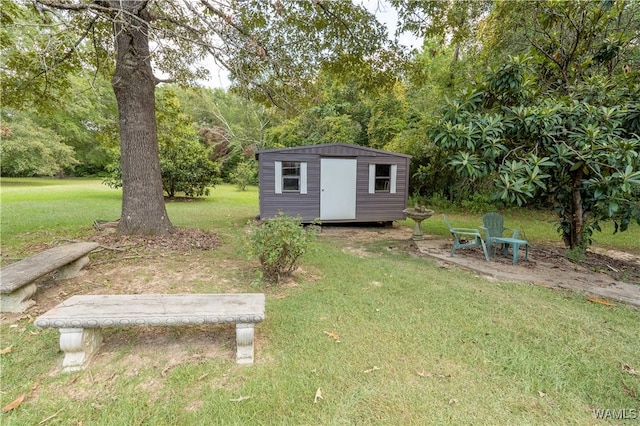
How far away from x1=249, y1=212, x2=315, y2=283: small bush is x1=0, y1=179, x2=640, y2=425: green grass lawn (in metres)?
0.31

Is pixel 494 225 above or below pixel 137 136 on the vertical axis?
below

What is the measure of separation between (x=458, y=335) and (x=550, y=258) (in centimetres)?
381

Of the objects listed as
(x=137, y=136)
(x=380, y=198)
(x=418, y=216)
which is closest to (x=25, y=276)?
(x=137, y=136)

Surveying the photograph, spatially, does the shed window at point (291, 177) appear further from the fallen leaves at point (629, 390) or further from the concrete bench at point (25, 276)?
the fallen leaves at point (629, 390)

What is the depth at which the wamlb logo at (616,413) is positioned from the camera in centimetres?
175

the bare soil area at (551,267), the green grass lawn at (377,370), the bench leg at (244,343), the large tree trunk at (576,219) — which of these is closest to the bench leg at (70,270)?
the green grass lawn at (377,370)

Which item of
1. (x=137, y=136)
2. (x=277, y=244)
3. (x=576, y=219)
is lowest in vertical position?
(x=277, y=244)

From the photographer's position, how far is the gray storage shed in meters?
7.86

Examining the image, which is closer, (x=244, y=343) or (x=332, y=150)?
(x=244, y=343)

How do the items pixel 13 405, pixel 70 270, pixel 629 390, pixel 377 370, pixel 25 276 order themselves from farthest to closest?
pixel 70 270
pixel 25 276
pixel 377 370
pixel 629 390
pixel 13 405

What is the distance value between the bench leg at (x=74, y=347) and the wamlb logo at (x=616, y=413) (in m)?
3.34

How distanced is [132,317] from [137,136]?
4162 mm

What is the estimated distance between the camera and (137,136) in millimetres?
5121

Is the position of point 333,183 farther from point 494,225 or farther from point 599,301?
point 599,301
